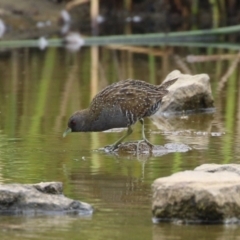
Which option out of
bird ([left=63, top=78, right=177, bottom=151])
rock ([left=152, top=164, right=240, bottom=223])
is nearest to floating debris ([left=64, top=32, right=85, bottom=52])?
bird ([left=63, top=78, right=177, bottom=151])

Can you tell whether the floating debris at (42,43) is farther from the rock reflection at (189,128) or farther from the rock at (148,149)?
the rock at (148,149)

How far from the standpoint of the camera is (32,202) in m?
Result: 6.40

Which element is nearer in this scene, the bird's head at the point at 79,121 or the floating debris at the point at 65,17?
the bird's head at the point at 79,121

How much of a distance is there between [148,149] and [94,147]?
550 mm

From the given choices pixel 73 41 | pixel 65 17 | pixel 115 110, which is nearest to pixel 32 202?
pixel 115 110

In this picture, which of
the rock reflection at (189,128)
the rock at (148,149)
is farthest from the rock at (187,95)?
the rock at (148,149)

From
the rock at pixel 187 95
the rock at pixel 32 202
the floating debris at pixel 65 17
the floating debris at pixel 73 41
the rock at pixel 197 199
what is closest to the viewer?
the rock at pixel 197 199

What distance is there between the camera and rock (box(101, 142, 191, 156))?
9000 mm

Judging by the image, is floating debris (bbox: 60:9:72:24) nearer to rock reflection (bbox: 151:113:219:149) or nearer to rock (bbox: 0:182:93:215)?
rock reflection (bbox: 151:113:219:149)

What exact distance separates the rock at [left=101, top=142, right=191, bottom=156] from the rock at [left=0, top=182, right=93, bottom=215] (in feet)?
8.27

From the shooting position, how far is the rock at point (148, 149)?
900 centimetres

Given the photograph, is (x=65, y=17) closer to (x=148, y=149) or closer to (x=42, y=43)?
(x=42, y=43)

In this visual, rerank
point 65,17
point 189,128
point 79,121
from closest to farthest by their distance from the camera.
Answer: point 79,121
point 189,128
point 65,17

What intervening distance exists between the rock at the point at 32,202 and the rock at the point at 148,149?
99.2 inches
